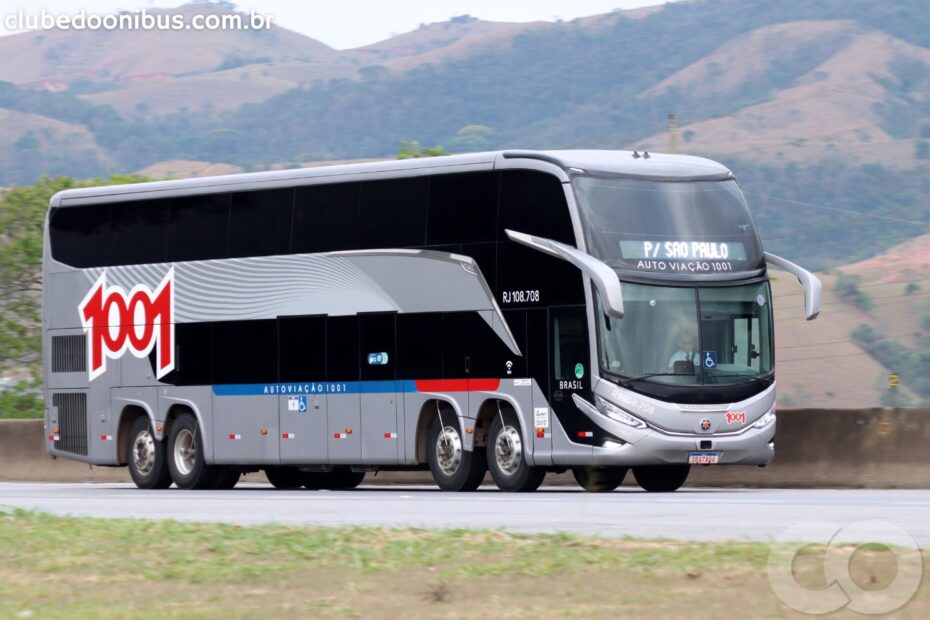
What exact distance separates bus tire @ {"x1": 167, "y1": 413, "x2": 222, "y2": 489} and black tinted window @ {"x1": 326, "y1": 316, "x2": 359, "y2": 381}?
299cm

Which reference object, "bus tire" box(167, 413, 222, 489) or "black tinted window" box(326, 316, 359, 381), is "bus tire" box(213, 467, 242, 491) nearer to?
"bus tire" box(167, 413, 222, 489)

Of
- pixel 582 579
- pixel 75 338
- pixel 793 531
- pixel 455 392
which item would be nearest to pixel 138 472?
pixel 75 338

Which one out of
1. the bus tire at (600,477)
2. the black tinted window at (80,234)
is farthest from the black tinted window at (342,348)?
the black tinted window at (80,234)

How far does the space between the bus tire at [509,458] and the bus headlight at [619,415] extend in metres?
1.26

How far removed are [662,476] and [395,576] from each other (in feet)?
45.8

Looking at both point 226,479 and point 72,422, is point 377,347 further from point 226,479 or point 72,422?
point 72,422

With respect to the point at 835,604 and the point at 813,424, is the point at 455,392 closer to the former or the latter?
the point at 813,424

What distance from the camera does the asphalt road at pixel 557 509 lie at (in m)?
15.3

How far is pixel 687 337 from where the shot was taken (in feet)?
76.5

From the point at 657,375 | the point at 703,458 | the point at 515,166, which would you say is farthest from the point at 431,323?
the point at 703,458

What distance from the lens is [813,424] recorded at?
81.8 ft

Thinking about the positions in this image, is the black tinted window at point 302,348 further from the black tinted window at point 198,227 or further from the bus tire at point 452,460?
the bus tire at point 452,460

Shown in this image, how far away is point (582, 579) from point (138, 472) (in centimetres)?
1886

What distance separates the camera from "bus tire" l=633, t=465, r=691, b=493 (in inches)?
976
